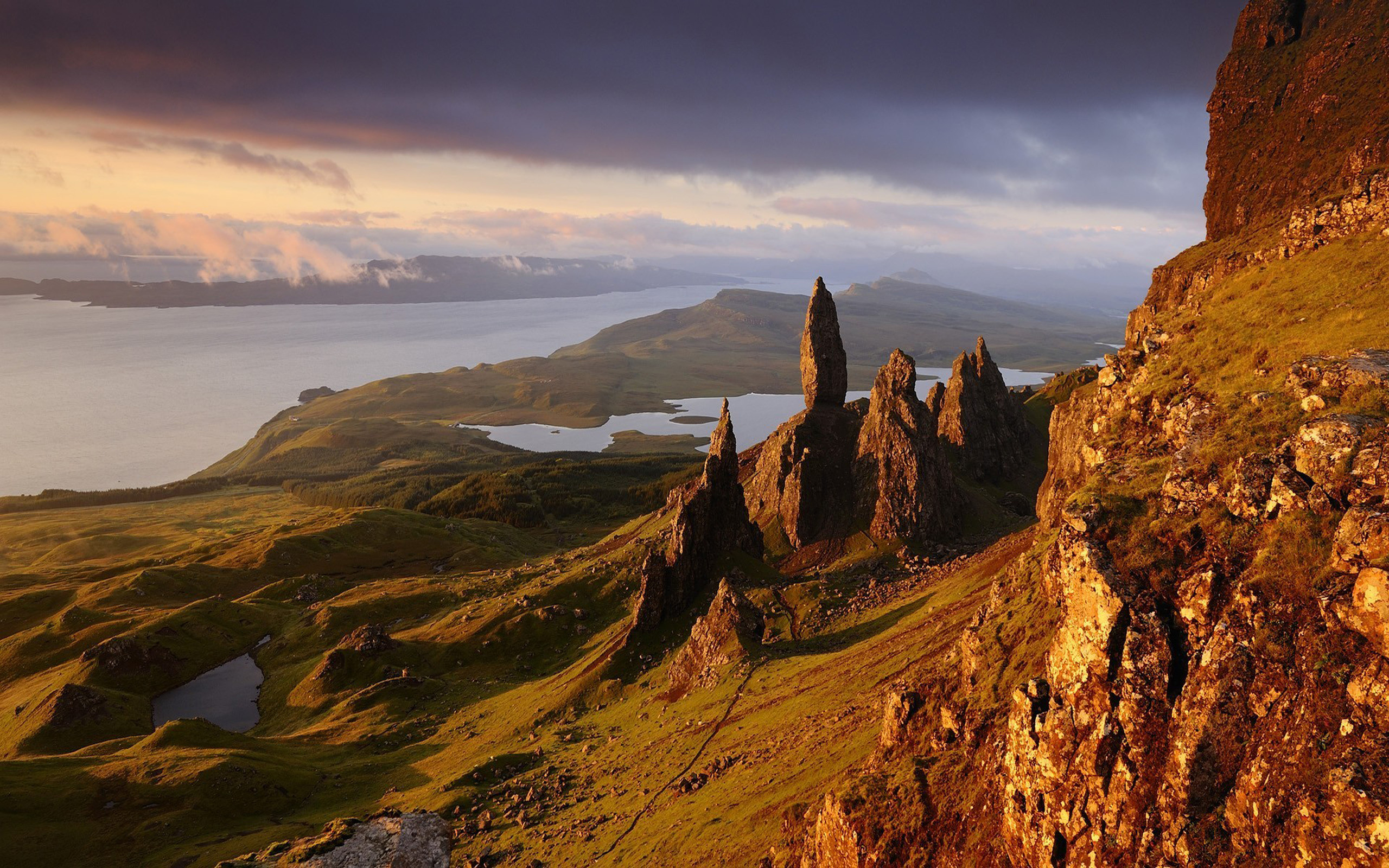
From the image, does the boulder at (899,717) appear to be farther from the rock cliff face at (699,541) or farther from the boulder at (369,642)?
the boulder at (369,642)

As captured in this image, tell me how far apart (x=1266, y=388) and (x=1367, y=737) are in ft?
72.5

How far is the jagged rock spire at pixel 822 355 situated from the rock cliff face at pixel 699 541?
35.5m

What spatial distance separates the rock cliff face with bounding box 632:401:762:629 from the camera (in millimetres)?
114000

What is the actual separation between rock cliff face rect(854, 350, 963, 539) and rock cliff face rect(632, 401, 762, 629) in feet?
80.6

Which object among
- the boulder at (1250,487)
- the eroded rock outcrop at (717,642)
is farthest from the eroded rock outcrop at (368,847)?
the boulder at (1250,487)

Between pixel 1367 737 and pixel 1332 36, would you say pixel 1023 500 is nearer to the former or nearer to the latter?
pixel 1332 36

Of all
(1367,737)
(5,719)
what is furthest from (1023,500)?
(5,719)

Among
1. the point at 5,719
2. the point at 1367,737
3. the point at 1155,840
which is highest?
the point at 1367,737

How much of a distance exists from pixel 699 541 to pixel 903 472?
4345 centimetres

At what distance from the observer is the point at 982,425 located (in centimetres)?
17850

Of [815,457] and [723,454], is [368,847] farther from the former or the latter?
[815,457]

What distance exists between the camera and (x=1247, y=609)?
1134 inches

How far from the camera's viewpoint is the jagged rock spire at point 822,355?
162 m

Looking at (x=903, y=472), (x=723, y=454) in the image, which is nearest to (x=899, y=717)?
(x=723, y=454)
